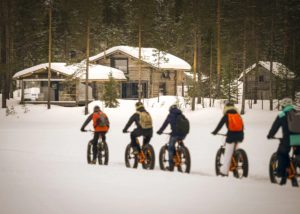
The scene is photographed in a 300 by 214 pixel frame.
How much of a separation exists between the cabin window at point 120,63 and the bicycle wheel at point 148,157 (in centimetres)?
4463

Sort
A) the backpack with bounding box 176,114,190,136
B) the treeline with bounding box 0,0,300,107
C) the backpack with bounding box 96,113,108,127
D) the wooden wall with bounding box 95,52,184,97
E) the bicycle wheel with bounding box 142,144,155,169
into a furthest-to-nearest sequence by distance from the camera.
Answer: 1. the wooden wall with bounding box 95,52,184,97
2. the treeline with bounding box 0,0,300,107
3. the backpack with bounding box 96,113,108,127
4. the bicycle wheel with bounding box 142,144,155,169
5. the backpack with bounding box 176,114,190,136

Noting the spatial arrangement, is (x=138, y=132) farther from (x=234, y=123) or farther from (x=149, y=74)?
(x=149, y=74)

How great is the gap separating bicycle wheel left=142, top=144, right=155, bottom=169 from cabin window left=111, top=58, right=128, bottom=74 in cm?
4463

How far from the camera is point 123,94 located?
189 ft

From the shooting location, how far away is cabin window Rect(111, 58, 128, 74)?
57469 mm

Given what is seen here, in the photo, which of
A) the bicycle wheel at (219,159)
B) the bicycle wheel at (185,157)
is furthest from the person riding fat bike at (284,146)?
the bicycle wheel at (185,157)

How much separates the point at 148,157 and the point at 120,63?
148 feet

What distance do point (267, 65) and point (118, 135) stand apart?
40.7 metres

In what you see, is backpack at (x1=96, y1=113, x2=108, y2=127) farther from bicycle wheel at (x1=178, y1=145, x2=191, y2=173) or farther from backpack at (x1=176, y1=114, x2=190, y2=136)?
bicycle wheel at (x1=178, y1=145, x2=191, y2=173)

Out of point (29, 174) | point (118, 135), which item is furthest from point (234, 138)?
point (118, 135)

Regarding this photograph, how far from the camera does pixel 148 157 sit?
516 inches

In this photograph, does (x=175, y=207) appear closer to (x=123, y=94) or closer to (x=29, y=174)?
(x=29, y=174)

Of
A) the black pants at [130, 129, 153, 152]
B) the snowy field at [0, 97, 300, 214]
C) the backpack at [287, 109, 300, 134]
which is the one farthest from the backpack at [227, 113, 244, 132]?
the black pants at [130, 129, 153, 152]

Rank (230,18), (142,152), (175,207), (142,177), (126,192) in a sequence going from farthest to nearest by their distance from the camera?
(230,18) → (142,152) → (142,177) → (126,192) → (175,207)
